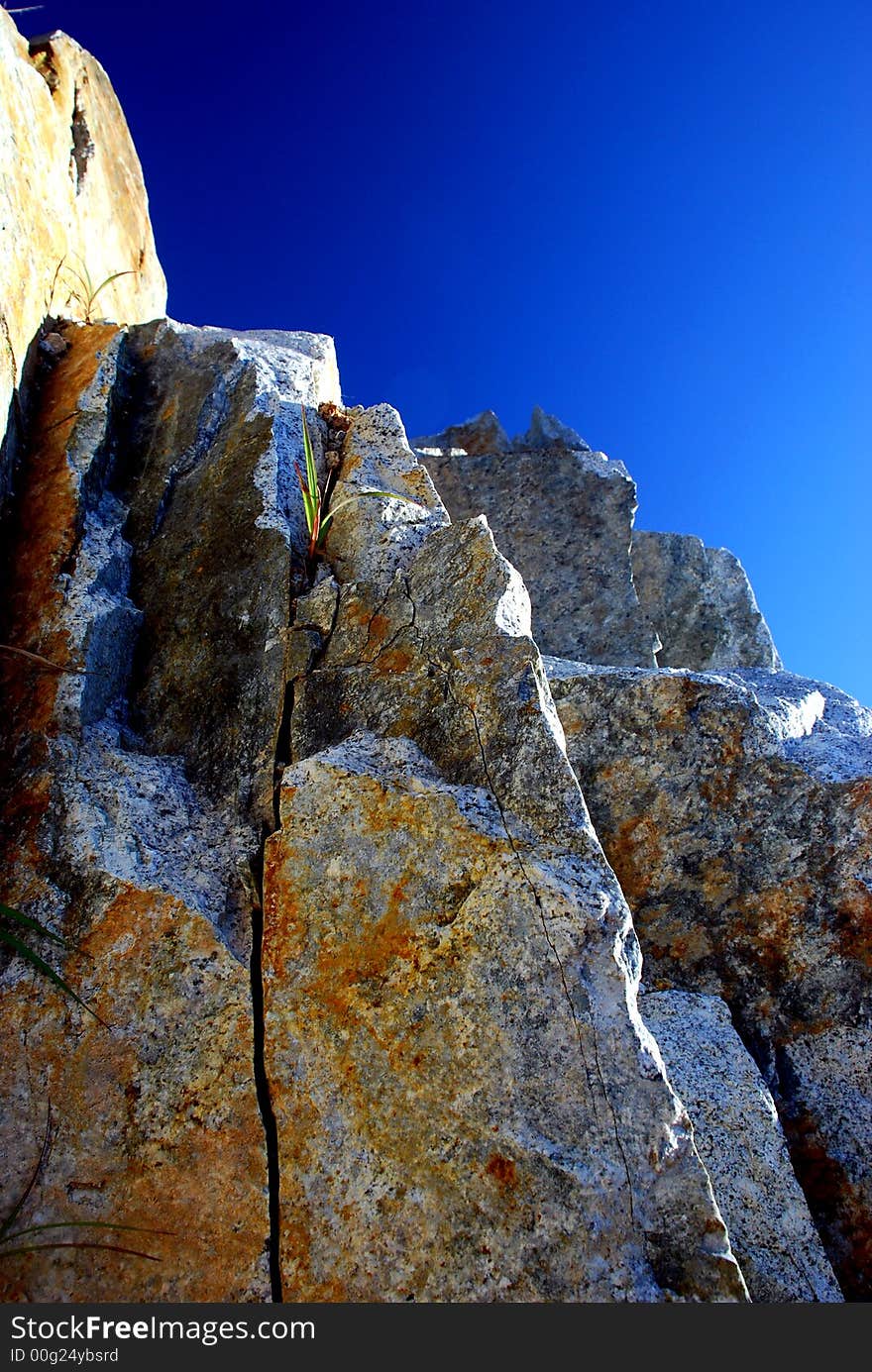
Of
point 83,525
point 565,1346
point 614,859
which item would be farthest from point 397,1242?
point 83,525

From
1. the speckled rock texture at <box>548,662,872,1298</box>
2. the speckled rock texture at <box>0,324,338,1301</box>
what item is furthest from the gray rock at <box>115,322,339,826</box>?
the speckled rock texture at <box>548,662,872,1298</box>

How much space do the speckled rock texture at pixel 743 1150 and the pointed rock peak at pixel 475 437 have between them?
275 inches

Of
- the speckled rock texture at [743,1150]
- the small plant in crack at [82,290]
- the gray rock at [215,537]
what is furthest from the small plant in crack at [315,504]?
the speckled rock texture at [743,1150]

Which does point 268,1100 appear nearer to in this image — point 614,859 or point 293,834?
point 293,834

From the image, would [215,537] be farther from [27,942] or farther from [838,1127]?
[838,1127]

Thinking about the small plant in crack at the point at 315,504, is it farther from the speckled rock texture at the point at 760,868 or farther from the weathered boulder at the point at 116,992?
the speckled rock texture at the point at 760,868

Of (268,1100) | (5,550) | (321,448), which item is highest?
(321,448)

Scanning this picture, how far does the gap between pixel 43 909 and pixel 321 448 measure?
87.2 inches

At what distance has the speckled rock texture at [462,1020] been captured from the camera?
1.97 metres

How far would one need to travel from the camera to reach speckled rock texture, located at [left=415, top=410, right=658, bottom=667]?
602cm

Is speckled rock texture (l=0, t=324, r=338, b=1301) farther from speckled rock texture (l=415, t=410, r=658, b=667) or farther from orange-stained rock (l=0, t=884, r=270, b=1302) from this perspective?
speckled rock texture (l=415, t=410, r=658, b=667)

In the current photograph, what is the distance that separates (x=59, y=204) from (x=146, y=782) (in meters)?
3.19

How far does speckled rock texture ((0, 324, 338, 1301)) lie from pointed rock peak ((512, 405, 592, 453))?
14.6 feet

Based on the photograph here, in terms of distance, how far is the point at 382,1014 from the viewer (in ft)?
7.43
